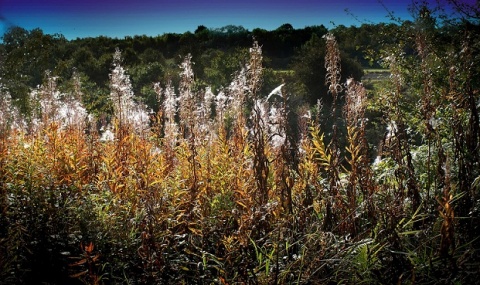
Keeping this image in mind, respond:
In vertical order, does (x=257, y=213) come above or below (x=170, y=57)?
below

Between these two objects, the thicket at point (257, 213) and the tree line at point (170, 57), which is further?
the tree line at point (170, 57)

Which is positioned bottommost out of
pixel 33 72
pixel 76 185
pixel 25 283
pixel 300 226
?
pixel 25 283

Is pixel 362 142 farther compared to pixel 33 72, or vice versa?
pixel 33 72

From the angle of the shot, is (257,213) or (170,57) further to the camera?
(170,57)

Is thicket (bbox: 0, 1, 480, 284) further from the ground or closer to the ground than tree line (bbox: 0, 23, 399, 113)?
closer to the ground

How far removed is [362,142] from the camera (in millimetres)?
2926

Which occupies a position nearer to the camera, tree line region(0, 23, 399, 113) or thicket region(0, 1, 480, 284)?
thicket region(0, 1, 480, 284)

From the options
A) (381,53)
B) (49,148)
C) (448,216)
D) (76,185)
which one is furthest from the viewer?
(381,53)

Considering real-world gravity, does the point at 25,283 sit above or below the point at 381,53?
below

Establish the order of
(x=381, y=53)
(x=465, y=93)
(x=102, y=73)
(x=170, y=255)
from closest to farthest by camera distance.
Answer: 1. (x=170, y=255)
2. (x=465, y=93)
3. (x=381, y=53)
4. (x=102, y=73)

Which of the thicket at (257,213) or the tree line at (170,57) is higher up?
the tree line at (170,57)

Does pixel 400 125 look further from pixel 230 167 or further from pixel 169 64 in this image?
pixel 169 64

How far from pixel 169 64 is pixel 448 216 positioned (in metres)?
21.2

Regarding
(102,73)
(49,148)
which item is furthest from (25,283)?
(102,73)
